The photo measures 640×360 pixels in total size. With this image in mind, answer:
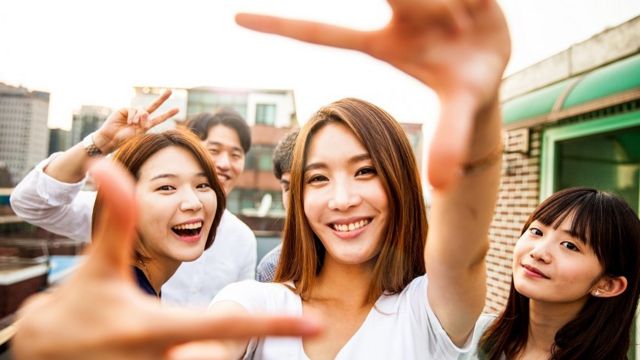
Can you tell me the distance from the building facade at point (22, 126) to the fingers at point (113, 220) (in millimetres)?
13890

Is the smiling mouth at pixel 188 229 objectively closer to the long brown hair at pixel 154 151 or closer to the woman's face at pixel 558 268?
the long brown hair at pixel 154 151

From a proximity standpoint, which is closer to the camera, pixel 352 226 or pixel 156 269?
pixel 352 226

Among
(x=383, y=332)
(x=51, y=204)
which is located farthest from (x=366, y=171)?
(x=51, y=204)

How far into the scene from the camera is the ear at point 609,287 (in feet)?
5.94

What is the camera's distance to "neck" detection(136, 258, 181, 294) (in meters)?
1.87

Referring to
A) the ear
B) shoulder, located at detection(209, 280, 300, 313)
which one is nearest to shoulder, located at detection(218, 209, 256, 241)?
shoulder, located at detection(209, 280, 300, 313)

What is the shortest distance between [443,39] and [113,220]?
0.61 m

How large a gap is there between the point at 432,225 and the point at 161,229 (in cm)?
120

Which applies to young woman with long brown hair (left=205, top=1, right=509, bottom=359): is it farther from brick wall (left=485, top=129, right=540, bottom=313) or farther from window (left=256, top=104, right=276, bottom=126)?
window (left=256, top=104, right=276, bottom=126)

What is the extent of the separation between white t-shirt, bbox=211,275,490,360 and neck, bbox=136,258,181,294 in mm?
675

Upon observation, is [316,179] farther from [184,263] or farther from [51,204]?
[184,263]

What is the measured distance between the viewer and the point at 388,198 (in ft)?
4.75

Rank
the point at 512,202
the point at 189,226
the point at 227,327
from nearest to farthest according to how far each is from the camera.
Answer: the point at 227,327, the point at 189,226, the point at 512,202

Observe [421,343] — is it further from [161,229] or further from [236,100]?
[236,100]
